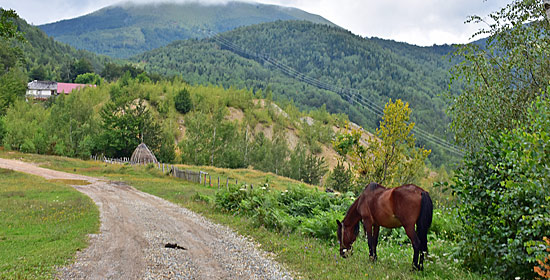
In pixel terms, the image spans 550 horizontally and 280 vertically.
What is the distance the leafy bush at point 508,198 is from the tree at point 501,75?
6.61 ft

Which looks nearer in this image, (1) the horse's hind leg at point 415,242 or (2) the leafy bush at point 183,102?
(1) the horse's hind leg at point 415,242

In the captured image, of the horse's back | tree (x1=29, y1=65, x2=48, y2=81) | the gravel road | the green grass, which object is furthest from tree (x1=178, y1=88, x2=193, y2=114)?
the horse's back

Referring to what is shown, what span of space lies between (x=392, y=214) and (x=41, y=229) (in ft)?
46.3

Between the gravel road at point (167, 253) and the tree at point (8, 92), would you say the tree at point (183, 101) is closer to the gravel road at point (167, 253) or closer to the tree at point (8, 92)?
the tree at point (8, 92)

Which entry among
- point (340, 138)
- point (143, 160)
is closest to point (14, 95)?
point (143, 160)

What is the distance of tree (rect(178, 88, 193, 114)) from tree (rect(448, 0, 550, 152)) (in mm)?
101714

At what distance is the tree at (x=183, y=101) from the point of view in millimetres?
108406

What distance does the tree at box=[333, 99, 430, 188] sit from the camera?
21203mm

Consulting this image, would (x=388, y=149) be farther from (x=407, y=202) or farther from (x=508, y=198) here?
(x=508, y=198)

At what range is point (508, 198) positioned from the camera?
662 cm

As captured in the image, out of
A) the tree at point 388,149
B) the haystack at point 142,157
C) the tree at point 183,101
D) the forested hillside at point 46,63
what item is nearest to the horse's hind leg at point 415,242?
the tree at point 388,149

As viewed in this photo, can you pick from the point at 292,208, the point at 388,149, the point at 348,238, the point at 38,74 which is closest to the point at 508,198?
the point at 348,238

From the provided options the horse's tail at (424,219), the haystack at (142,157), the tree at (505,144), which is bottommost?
the haystack at (142,157)

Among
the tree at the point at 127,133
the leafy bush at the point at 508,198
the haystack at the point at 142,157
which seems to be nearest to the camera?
the leafy bush at the point at 508,198
